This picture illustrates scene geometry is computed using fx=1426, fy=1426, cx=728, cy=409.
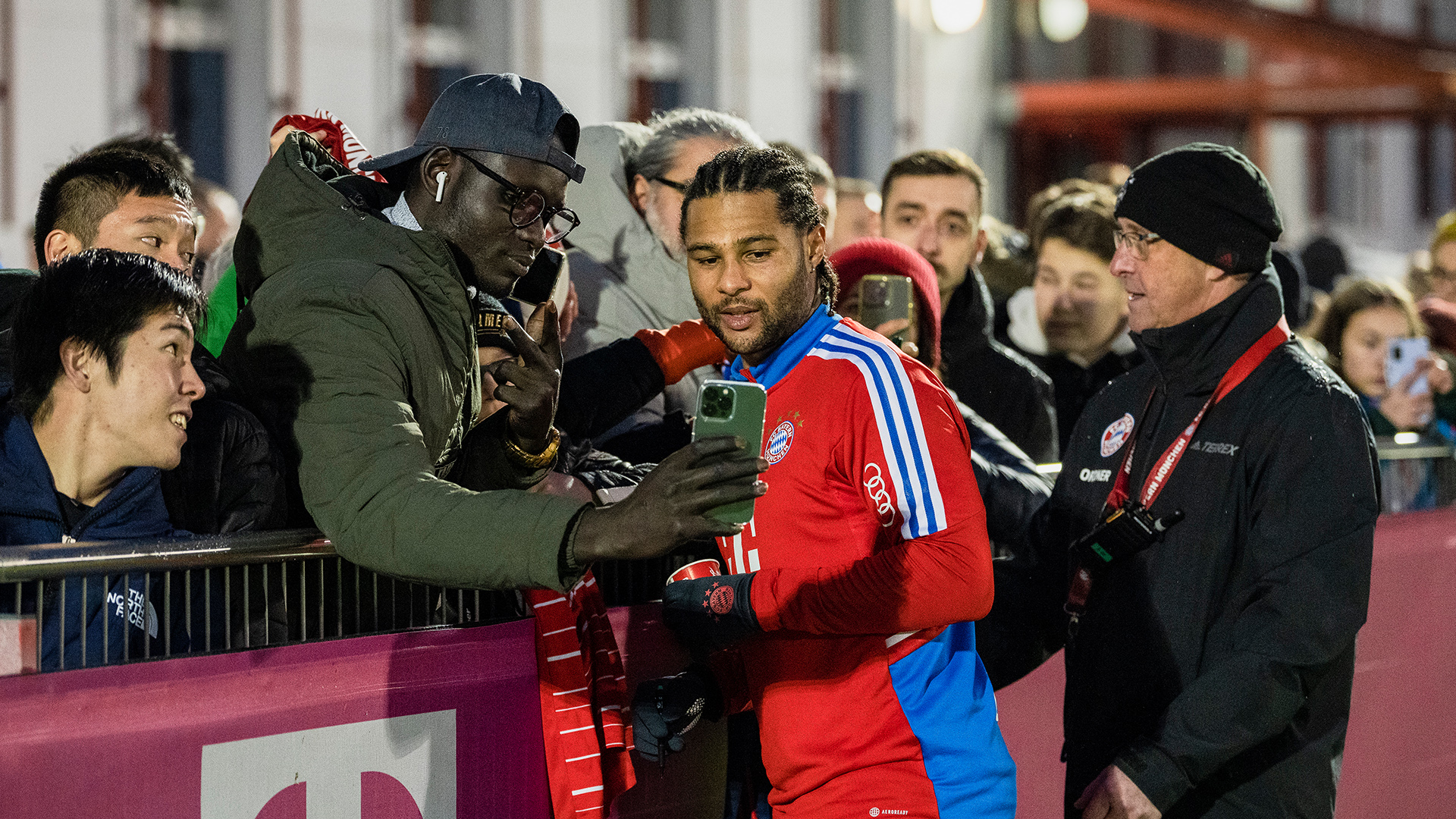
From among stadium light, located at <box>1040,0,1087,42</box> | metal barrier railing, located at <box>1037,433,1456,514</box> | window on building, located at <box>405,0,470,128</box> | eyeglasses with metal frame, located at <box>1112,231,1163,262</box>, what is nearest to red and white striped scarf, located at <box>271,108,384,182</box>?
eyeglasses with metal frame, located at <box>1112,231,1163,262</box>

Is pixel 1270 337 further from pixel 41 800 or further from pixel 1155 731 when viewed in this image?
pixel 41 800

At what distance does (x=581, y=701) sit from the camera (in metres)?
2.79

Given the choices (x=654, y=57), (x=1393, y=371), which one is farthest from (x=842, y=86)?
(x=1393, y=371)

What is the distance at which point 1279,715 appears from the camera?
2709mm

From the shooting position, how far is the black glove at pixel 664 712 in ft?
8.41

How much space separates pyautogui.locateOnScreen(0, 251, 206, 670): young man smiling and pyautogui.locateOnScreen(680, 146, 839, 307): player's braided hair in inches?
37.1

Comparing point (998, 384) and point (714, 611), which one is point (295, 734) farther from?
point (998, 384)

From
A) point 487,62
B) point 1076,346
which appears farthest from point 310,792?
point 487,62

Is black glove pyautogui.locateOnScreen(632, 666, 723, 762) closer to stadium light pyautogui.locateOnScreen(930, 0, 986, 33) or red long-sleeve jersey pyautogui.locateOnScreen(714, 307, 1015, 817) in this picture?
red long-sleeve jersey pyautogui.locateOnScreen(714, 307, 1015, 817)

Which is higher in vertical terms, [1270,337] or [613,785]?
[1270,337]

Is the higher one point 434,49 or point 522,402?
point 434,49

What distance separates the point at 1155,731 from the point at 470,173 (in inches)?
65.7

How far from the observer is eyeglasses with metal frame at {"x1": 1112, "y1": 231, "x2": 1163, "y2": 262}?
3.07m

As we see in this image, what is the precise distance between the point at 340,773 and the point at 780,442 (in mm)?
992
